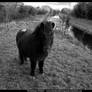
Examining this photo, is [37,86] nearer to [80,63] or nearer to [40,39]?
[40,39]

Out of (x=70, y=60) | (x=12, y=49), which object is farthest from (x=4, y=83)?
(x=70, y=60)

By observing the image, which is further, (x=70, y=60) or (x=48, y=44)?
(x=70, y=60)

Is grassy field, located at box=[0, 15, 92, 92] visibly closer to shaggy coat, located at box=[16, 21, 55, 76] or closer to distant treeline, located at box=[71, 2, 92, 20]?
shaggy coat, located at box=[16, 21, 55, 76]

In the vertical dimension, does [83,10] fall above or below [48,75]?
above

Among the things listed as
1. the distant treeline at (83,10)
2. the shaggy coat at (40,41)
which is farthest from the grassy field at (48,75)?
the distant treeline at (83,10)

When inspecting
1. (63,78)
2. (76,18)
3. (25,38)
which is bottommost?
(76,18)

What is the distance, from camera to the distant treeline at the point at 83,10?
18.7m

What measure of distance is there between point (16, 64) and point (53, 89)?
1.63 meters

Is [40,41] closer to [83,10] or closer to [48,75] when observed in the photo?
[48,75]

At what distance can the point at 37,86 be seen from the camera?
10.1 feet

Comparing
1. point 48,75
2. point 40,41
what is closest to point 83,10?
point 48,75

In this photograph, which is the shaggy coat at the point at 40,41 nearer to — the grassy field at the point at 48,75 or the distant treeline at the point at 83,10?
the grassy field at the point at 48,75

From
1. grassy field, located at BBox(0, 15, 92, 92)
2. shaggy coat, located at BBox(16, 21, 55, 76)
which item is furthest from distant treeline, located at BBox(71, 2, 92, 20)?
shaggy coat, located at BBox(16, 21, 55, 76)

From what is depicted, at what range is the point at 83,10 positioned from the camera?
20.6m
